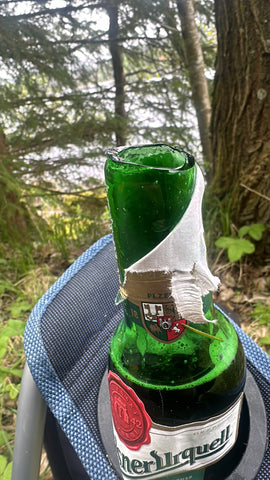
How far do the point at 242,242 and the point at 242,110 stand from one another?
20.6 inches

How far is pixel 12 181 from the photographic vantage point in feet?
5.90

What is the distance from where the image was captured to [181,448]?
1.43 feet

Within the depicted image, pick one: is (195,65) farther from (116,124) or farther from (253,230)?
(253,230)

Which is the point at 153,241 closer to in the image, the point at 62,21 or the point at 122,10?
the point at 62,21

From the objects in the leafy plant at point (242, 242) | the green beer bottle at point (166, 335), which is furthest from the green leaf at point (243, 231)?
the green beer bottle at point (166, 335)

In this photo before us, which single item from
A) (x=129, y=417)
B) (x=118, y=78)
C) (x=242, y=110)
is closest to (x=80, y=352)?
(x=129, y=417)

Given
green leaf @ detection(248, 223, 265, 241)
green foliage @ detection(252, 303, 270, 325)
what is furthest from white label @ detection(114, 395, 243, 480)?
green leaf @ detection(248, 223, 265, 241)

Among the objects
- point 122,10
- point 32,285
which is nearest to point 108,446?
point 32,285

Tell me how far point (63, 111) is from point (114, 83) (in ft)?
1.95

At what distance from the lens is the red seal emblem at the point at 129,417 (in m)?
0.43

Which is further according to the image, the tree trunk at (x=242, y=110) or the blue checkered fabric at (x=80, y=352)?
the tree trunk at (x=242, y=110)

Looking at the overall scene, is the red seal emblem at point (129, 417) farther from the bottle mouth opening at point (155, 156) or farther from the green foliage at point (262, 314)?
the green foliage at point (262, 314)

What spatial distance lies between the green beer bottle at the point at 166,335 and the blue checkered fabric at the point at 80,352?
91 mm

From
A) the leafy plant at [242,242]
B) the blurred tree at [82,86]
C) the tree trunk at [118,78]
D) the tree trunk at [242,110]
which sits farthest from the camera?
the tree trunk at [118,78]
